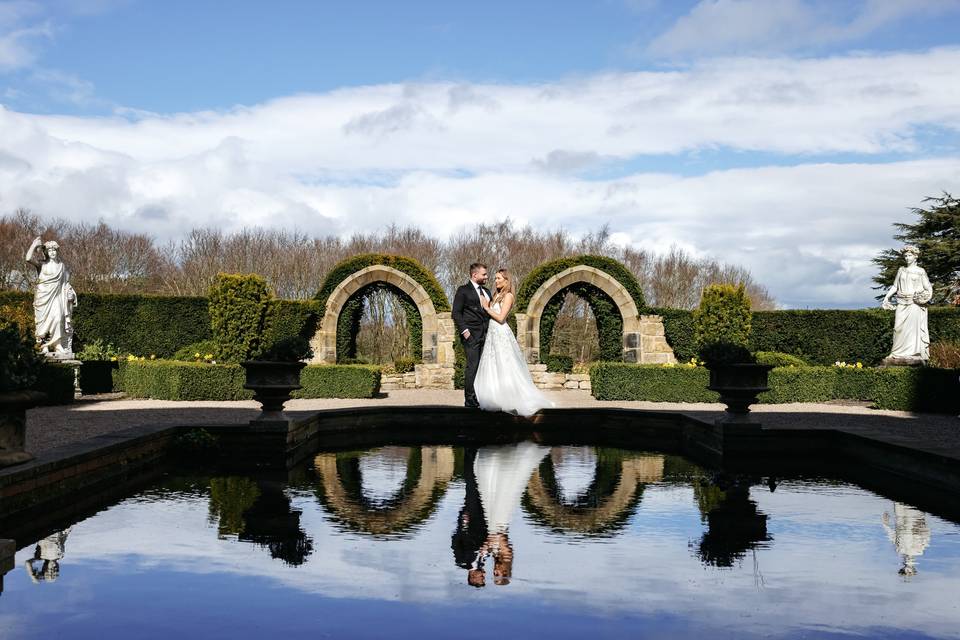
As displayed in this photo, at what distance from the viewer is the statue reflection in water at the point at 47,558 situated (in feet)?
14.5

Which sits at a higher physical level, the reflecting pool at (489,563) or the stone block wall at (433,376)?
the stone block wall at (433,376)

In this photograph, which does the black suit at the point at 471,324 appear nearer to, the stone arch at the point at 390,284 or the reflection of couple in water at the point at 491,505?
the reflection of couple in water at the point at 491,505

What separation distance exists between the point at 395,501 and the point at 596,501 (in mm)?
1453

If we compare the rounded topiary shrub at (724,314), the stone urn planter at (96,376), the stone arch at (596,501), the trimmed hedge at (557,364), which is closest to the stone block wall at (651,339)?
the trimmed hedge at (557,364)

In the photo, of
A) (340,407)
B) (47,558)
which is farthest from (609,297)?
(47,558)

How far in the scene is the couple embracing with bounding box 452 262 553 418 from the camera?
1153 centimetres

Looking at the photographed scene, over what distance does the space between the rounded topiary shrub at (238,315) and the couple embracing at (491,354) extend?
6.13 m

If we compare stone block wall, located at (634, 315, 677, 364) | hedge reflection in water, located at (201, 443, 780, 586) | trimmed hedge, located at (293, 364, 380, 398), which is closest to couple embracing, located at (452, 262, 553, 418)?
hedge reflection in water, located at (201, 443, 780, 586)

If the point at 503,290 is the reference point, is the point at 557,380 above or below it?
below

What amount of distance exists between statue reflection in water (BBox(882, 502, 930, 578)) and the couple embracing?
18.6ft

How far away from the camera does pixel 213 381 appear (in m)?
15.3

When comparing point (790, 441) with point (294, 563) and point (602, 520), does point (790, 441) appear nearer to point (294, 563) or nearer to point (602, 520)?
point (602, 520)

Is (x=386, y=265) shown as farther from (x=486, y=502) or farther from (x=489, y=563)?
(x=489, y=563)

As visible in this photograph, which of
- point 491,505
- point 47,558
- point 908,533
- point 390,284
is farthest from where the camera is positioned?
point 390,284
